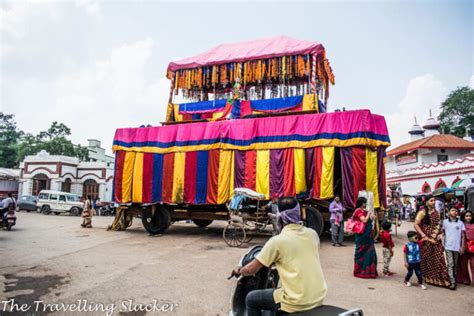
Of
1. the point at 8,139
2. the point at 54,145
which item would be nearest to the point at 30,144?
the point at 54,145

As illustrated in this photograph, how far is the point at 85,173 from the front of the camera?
29.0 metres

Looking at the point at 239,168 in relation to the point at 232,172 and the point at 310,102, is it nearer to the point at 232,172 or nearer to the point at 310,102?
the point at 232,172

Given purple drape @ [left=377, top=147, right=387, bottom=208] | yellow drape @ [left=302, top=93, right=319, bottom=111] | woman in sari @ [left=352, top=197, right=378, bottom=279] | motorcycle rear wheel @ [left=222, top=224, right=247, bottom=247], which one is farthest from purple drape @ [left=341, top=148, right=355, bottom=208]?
woman in sari @ [left=352, top=197, right=378, bottom=279]

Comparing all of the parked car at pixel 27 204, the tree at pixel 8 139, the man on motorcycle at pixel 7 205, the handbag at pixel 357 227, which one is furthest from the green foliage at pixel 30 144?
the handbag at pixel 357 227

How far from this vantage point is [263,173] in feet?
36.4

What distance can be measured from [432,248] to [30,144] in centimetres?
4115

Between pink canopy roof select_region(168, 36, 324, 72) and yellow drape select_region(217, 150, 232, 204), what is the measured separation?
5101mm

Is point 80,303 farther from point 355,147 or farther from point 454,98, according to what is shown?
point 454,98

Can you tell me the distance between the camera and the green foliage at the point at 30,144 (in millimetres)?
35406

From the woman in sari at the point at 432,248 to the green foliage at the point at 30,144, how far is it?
36810 millimetres

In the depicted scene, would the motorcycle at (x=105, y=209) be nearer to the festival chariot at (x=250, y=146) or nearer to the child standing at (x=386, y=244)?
the festival chariot at (x=250, y=146)

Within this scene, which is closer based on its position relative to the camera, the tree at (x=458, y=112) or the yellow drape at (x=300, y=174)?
the yellow drape at (x=300, y=174)

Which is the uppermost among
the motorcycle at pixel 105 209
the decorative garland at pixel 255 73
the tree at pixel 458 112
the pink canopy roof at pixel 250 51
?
the tree at pixel 458 112

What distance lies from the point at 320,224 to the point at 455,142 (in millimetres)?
25064
